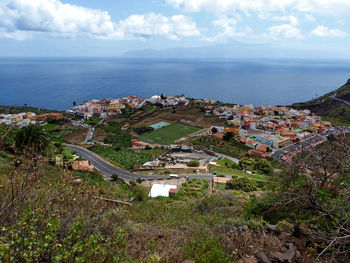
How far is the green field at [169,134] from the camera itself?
141 feet

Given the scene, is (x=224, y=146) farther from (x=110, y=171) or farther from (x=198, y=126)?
(x=110, y=171)

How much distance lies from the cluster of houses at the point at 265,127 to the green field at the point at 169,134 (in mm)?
5650

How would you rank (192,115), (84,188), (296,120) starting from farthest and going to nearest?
(192,115)
(296,120)
(84,188)

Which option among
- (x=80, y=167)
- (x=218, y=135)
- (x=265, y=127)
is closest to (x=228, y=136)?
(x=218, y=135)

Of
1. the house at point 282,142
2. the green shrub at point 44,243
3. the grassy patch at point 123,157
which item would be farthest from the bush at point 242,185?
the house at point 282,142

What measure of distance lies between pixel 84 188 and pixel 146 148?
107 feet

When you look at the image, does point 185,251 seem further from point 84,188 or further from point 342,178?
point 342,178

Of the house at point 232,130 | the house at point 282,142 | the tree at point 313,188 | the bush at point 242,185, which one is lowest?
→ the house at point 282,142

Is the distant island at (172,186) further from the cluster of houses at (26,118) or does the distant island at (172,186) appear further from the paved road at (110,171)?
the cluster of houses at (26,118)

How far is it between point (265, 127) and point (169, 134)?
20.5m

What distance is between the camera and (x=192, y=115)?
189ft

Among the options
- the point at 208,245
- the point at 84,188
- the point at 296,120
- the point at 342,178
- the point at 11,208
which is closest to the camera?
the point at 11,208

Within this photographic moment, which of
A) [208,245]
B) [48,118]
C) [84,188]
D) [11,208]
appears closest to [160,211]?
[208,245]

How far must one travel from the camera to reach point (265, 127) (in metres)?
49.2
